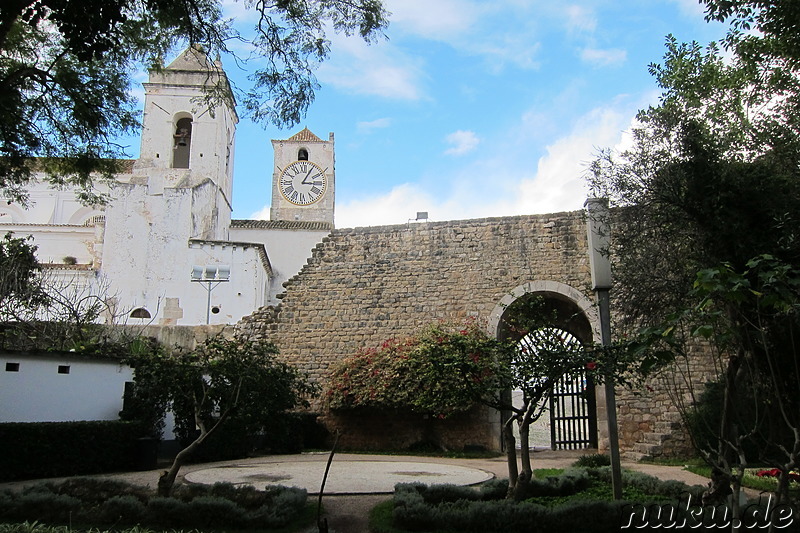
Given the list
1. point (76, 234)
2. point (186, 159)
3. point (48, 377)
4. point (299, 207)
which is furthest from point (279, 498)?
point (299, 207)

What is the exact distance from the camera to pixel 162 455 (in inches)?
510

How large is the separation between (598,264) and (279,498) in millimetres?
4334

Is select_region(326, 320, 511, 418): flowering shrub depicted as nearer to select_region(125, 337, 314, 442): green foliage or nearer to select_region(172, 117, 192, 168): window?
select_region(125, 337, 314, 442): green foliage

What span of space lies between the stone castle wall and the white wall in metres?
5.27

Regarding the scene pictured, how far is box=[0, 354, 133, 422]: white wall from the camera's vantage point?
33.9 feet

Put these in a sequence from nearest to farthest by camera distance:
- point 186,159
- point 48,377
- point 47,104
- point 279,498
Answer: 1. point 279,498
2. point 47,104
3. point 48,377
4. point 186,159

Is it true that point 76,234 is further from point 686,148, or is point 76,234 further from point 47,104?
point 686,148

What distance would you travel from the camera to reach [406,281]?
16.5 m

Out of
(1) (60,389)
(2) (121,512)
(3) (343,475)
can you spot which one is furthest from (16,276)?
(2) (121,512)

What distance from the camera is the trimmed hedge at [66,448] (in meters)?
9.28

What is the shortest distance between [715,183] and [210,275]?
22133mm

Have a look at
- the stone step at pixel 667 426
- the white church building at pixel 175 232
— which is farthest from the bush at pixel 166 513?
the white church building at pixel 175 232

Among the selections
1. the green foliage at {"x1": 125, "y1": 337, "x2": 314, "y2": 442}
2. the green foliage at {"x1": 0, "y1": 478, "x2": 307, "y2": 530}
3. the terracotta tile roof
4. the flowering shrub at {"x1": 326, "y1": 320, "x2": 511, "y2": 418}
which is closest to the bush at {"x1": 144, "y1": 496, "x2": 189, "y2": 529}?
the green foliage at {"x1": 0, "y1": 478, "x2": 307, "y2": 530}

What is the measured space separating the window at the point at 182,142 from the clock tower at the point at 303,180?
16.1m
